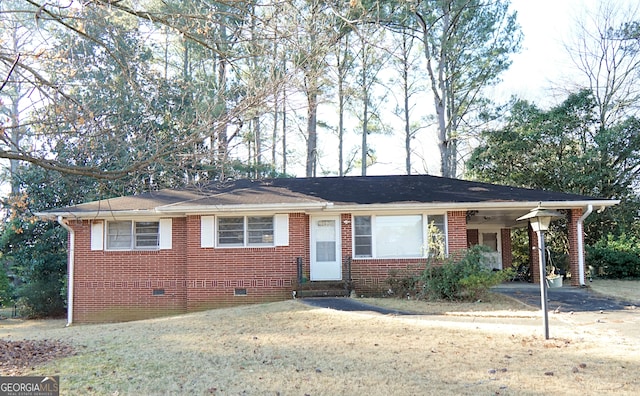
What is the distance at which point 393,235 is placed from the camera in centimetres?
1488

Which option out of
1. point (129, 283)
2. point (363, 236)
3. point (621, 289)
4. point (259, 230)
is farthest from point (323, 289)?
point (621, 289)

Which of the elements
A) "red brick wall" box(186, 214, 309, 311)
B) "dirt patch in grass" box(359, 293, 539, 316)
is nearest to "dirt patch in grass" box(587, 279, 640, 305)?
"dirt patch in grass" box(359, 293, 539, 316)

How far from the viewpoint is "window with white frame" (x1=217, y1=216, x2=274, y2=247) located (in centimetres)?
1466

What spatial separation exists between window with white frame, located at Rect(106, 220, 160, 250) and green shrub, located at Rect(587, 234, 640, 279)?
1555 cm

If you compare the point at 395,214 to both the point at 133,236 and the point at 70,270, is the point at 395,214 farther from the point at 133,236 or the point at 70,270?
the point at 70,270

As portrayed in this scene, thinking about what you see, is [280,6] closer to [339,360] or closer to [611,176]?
[339,360]

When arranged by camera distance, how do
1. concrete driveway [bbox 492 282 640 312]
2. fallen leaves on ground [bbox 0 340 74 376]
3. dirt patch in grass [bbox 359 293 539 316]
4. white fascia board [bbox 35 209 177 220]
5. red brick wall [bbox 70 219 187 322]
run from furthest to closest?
1. red brick wall [bbox 70 219 187 322]
2. white fascia board [bbox 35 209 177 220]
3. concrete driveway [bbox 492 282 640 312]
4. dirt patch in grass [bbox 359 293 539 316]
5. fallen leaves on ground [bbox 0 340 74 376]

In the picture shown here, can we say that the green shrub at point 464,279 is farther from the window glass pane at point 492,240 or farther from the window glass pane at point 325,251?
the window glass pane at point 492,240

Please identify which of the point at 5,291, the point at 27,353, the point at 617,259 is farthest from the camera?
the point at 5,291

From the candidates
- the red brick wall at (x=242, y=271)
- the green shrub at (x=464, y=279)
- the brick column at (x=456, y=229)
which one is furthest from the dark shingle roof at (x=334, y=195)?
the green shrub at (x=464, y=279)

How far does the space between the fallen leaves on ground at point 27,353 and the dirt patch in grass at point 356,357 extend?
0.24 meters

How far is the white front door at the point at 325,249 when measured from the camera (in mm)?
14922

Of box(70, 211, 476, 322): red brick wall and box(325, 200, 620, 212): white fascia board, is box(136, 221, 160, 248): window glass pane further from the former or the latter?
box(325, 200, 620, 212): white fascia board

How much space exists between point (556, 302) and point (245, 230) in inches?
329
